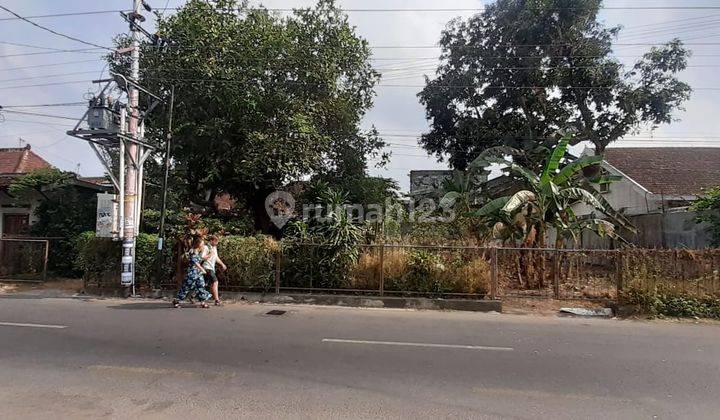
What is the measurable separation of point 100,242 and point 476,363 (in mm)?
11638

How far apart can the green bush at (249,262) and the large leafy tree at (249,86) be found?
350cm

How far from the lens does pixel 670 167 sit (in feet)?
80.3

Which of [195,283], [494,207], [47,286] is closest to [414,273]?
[494,207]

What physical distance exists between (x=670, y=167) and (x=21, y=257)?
27.6m

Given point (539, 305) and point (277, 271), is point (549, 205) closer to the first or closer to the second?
point (539, 305)

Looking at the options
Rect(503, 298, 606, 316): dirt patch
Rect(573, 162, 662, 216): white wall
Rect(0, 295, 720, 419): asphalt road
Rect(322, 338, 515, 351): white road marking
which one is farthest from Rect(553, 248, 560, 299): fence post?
Rect(573, 162, 662, 216): white wall

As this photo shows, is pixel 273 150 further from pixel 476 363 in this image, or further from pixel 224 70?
pixel 476 363

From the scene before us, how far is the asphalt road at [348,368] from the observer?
4.77 meters

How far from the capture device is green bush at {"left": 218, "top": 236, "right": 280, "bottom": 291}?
12922mm

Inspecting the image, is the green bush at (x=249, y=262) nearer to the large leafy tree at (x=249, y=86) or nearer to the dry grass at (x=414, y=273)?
the dry grass at (x=414, y=273)

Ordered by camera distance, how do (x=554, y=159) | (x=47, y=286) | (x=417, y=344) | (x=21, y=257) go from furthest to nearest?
1. (x=21, y=257)
2. (x=47, y=286)
3. (x=554, y=159)
4. (x=417, y=344)

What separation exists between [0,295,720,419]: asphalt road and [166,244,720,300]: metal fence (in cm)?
201

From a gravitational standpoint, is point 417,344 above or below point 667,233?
below

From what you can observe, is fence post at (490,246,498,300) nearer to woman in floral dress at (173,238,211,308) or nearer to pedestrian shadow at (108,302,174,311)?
woman in floral dress at (173,238,211,308)
